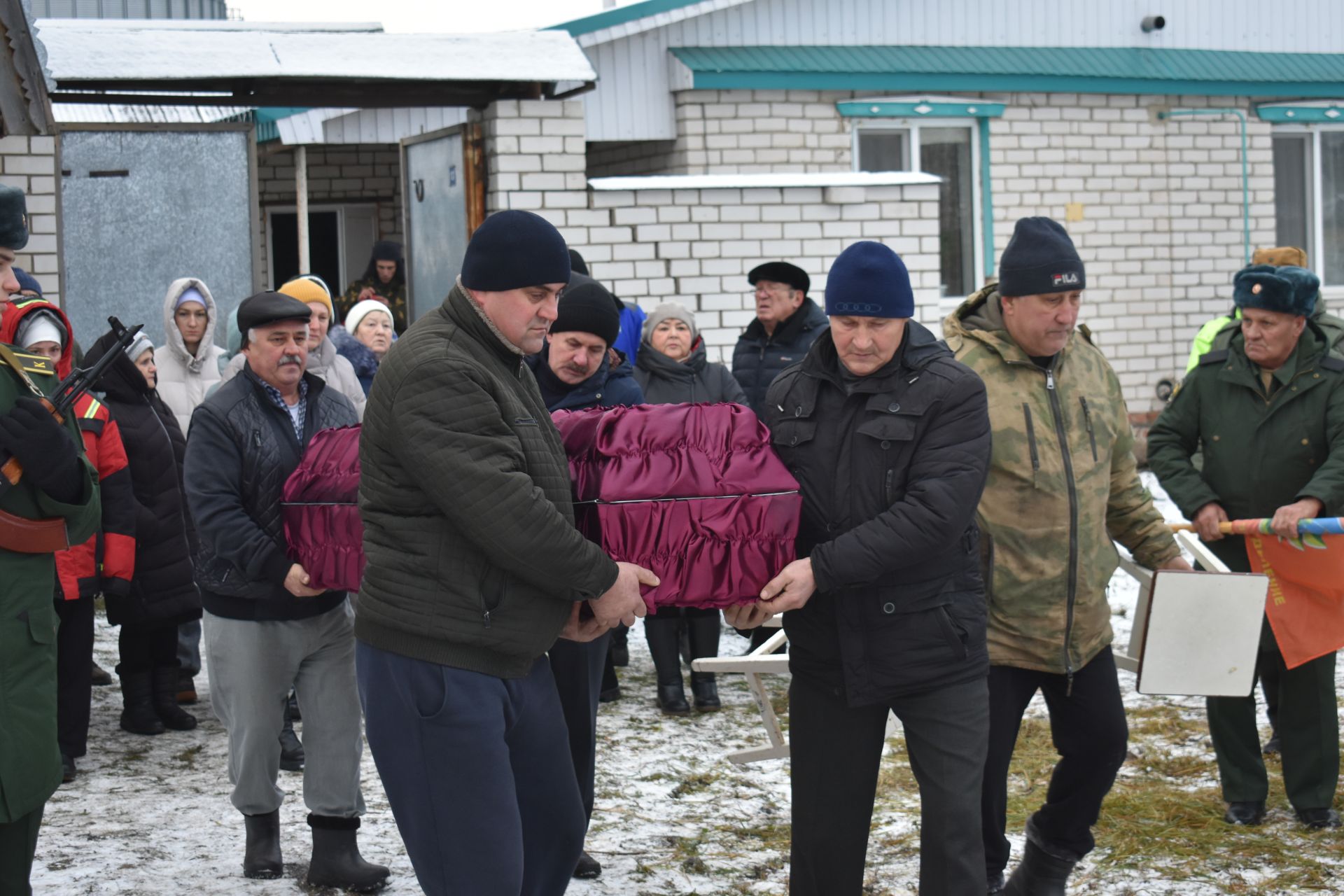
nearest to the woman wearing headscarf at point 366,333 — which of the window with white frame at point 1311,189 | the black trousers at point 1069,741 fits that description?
the black trousers at point 1069,741

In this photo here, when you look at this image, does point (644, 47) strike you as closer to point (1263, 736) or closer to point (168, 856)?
point (1263, 736)

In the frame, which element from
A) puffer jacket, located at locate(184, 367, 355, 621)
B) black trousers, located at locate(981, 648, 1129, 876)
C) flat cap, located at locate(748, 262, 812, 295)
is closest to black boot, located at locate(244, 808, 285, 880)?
puffer jacket, located at locate(184, 367, 355, 621)

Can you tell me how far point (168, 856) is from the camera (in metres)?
4.64

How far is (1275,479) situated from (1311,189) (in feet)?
34.8

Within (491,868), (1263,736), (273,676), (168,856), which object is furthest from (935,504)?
(1263,736)

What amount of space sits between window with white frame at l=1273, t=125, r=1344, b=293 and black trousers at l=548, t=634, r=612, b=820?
39.2ft

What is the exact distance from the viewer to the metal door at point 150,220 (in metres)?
8.51

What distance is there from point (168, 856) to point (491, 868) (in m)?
2.01

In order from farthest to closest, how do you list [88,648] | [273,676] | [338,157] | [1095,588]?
1. [338,157]
2. [88,648]
3. [273,676]
4. [1095,588]

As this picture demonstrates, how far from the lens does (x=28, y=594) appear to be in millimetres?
3318

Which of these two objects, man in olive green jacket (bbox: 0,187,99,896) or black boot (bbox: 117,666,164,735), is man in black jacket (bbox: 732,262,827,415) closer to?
black boot (bbox: 117,666,164,735)

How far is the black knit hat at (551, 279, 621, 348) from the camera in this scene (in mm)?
4207

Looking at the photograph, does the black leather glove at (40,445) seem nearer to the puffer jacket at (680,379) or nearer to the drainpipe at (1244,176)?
the puffer jacket at (680,379)

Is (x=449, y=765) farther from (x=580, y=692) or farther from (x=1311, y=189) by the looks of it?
(x=1311, y=189)
